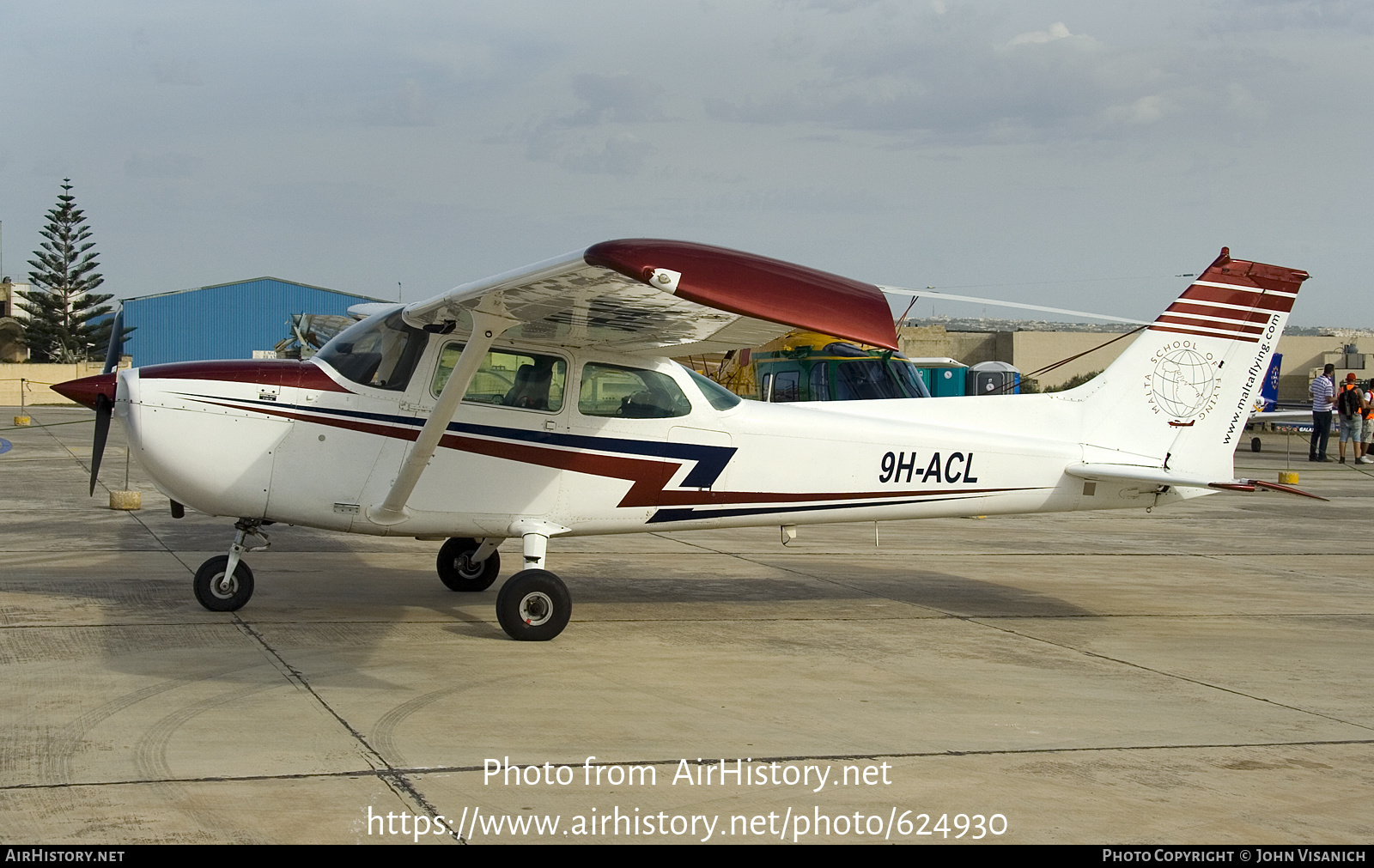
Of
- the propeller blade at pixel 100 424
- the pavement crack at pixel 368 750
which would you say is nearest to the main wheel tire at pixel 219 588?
the pavement crack at pixel 368 750


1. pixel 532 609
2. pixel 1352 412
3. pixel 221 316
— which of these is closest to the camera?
pixel 532 609

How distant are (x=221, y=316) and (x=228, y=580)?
54.7 metres

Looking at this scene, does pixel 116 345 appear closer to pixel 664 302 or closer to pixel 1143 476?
pixel 664 302

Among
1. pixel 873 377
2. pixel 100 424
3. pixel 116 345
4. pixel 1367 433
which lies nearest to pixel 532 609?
pixel 100 424

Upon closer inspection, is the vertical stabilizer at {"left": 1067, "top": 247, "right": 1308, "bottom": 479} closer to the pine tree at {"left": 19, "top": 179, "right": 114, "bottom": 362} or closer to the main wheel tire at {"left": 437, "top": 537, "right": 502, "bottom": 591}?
the main wheel tire at {"left": 437, "top": 537, "right": 502, "bottom": 591}

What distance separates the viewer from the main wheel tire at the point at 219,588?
26.4ft

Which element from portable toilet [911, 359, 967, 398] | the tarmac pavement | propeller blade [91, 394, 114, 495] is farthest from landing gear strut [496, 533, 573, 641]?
portable toilet [911, 359, 967, 398]

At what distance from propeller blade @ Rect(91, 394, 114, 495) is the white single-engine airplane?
29 mm

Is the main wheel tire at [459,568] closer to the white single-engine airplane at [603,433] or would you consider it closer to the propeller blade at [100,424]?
the white single-engine airplane at [603,433]

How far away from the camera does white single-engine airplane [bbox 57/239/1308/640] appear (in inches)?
299

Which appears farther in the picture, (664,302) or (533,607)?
(533,607)

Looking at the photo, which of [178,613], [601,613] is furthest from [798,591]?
[178,613]

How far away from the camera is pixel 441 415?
725 cm

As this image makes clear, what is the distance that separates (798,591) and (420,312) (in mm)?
4227
